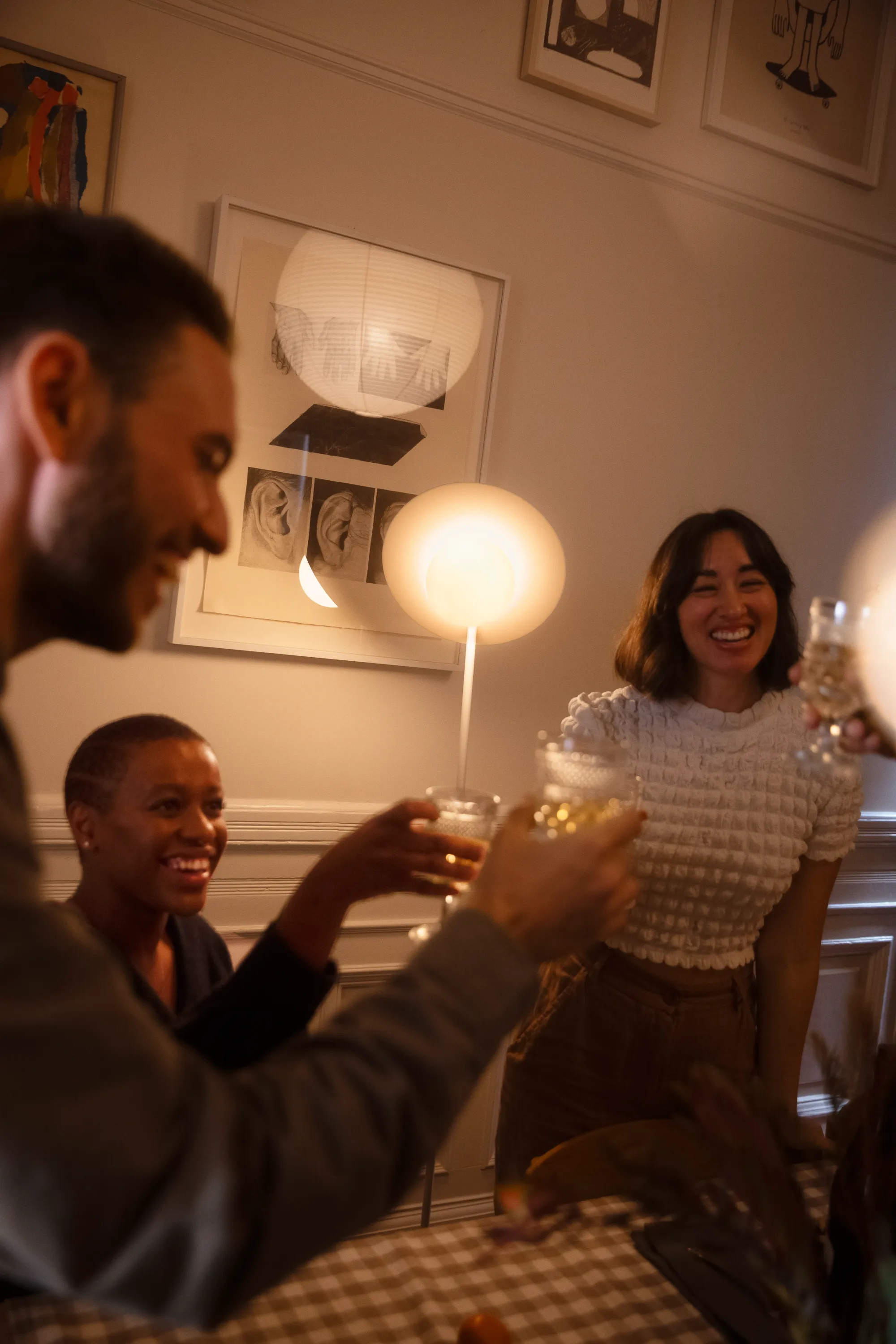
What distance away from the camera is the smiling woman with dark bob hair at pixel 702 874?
1.97 metres

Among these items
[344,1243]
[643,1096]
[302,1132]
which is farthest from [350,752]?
[302,1132]

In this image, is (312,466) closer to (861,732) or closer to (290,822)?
(290,822)

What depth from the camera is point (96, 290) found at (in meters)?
0.73

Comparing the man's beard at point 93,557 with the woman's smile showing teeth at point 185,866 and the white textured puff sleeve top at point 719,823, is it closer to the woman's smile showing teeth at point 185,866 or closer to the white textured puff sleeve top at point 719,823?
the woman's smile showing teeth at point 185,866

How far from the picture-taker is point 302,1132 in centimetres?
61

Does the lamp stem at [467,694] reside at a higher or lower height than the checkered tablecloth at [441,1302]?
higher

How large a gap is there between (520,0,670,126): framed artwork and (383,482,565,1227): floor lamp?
3.98 feet

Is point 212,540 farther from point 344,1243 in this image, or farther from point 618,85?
point 618,85

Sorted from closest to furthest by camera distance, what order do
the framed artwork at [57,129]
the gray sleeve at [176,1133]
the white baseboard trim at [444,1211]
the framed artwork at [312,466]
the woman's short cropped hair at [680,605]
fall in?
the gray sleeve at [176,1133] < the framed artwork at [57,129] < the woman's short cropped hair at [680,605] < the framed artwork at [312,466] < the white baseboard trim at [444,1211]

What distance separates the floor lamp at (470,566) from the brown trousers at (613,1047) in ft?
1.01

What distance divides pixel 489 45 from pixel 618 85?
39 cm

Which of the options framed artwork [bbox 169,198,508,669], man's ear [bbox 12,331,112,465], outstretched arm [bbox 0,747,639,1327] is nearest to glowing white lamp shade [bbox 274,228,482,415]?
framed artwork [bbox 169,198,508,669]

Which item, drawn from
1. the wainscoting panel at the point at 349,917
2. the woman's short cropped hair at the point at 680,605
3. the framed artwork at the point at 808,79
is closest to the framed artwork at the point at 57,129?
the wainscoting panel at the point at 349,917

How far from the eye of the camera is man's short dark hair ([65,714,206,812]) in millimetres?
1762
